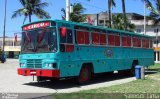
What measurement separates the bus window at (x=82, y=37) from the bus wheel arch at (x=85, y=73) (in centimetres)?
121

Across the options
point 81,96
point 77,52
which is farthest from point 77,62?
point 81,96

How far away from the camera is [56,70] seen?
1633 cm

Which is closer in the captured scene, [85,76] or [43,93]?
[43,93]

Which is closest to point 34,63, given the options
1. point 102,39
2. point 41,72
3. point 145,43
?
point 41,72

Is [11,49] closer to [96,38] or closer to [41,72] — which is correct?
[96,38]

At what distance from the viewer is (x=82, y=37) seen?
18.4 m

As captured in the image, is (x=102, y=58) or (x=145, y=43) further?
(x=145, y=43)

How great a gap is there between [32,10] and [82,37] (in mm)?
43744

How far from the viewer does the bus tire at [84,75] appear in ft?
60.2

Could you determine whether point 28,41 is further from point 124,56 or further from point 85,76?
point 124,56

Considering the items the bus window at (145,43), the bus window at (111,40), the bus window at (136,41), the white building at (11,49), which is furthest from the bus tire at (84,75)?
the white building at (11,49)

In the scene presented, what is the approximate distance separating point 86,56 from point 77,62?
96cm

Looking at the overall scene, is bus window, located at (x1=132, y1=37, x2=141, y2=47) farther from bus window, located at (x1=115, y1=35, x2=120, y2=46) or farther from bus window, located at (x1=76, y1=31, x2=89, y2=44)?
bus window, located at (x1=76, y1=31, x2=89, y2=44)

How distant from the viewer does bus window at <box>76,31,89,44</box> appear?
18.0 m
